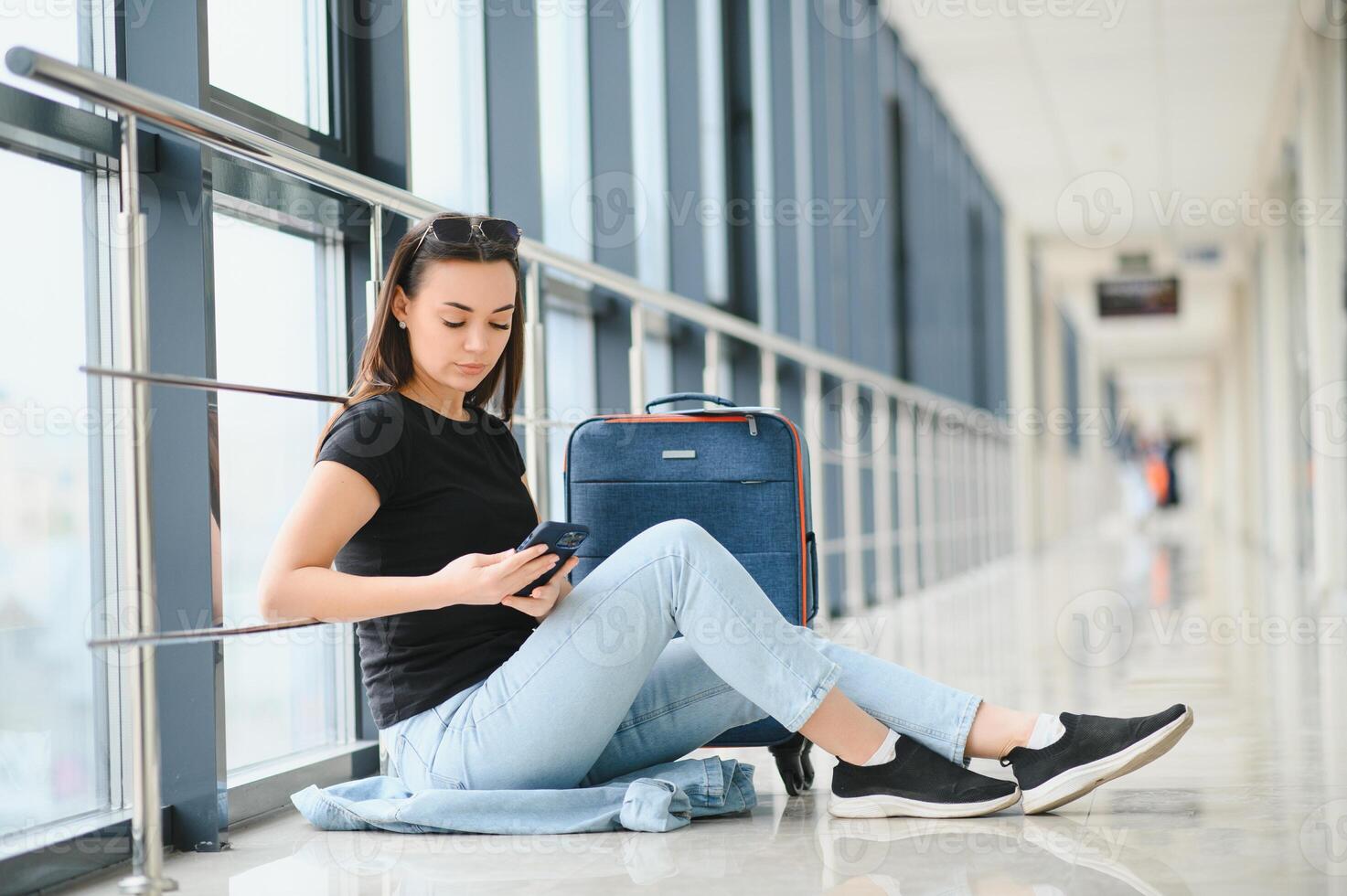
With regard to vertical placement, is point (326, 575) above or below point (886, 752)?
above

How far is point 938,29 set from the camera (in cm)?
658

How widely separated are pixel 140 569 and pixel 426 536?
0.36m

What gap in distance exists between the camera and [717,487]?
1904 millimetres

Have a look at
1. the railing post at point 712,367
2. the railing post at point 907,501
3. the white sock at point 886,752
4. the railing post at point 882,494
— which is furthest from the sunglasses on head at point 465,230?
the railing post at point 907,501

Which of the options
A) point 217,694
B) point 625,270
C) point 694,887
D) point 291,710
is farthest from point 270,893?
point 625,270

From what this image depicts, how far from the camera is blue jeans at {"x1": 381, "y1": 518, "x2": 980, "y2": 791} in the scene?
1.54 meters

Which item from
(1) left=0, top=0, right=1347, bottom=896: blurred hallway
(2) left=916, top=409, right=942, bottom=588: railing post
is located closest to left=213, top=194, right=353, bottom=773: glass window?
(1) left=0, top=0, right=1347, bottom=896: blurred hallway

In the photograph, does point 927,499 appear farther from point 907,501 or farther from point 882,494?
point 882,494

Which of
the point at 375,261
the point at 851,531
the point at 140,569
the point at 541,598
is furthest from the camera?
the point at 851,531

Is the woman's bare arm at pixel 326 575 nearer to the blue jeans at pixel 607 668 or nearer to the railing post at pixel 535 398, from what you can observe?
the blue jeans at pixel 607 668

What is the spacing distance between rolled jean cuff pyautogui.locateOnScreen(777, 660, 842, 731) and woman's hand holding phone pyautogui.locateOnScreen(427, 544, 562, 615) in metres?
0.36

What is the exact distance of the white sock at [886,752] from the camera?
1659 millimetres

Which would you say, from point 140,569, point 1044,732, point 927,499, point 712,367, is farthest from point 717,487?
point 927,499

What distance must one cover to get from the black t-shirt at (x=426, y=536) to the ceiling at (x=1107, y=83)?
16.9ft
